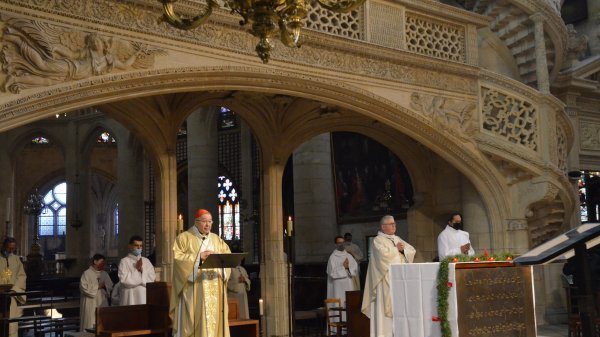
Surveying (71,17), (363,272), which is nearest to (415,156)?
(363,272)

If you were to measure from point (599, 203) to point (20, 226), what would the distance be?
72.9 ft

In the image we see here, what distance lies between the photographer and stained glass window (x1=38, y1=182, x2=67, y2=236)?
1323 inches

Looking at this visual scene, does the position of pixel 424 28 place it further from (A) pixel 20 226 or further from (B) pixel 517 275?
(A) pixel 20 226

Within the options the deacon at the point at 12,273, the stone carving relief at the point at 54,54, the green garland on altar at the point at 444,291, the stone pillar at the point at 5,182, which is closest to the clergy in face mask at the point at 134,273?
the deacon at the point at 12,273

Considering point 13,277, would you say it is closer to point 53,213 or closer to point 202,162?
point 202,162

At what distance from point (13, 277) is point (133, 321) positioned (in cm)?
426

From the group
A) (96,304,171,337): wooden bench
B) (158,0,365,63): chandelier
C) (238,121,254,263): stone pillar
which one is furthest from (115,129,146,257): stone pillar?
(158,0,365,63): chandelier

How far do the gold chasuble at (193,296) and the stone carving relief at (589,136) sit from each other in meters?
11.2

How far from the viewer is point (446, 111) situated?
12016 millimetres

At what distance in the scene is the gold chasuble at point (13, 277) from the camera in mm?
11773

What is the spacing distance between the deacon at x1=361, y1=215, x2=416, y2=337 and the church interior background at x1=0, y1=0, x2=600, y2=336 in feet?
4.28

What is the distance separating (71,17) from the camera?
8.08 metres

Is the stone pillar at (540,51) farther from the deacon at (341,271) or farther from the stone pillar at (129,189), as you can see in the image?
the stone pillar at (129,189)

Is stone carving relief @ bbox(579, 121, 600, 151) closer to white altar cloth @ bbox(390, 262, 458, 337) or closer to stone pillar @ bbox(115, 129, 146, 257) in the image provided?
white altar cloth @ bbox(390, 262, 458, 337)
